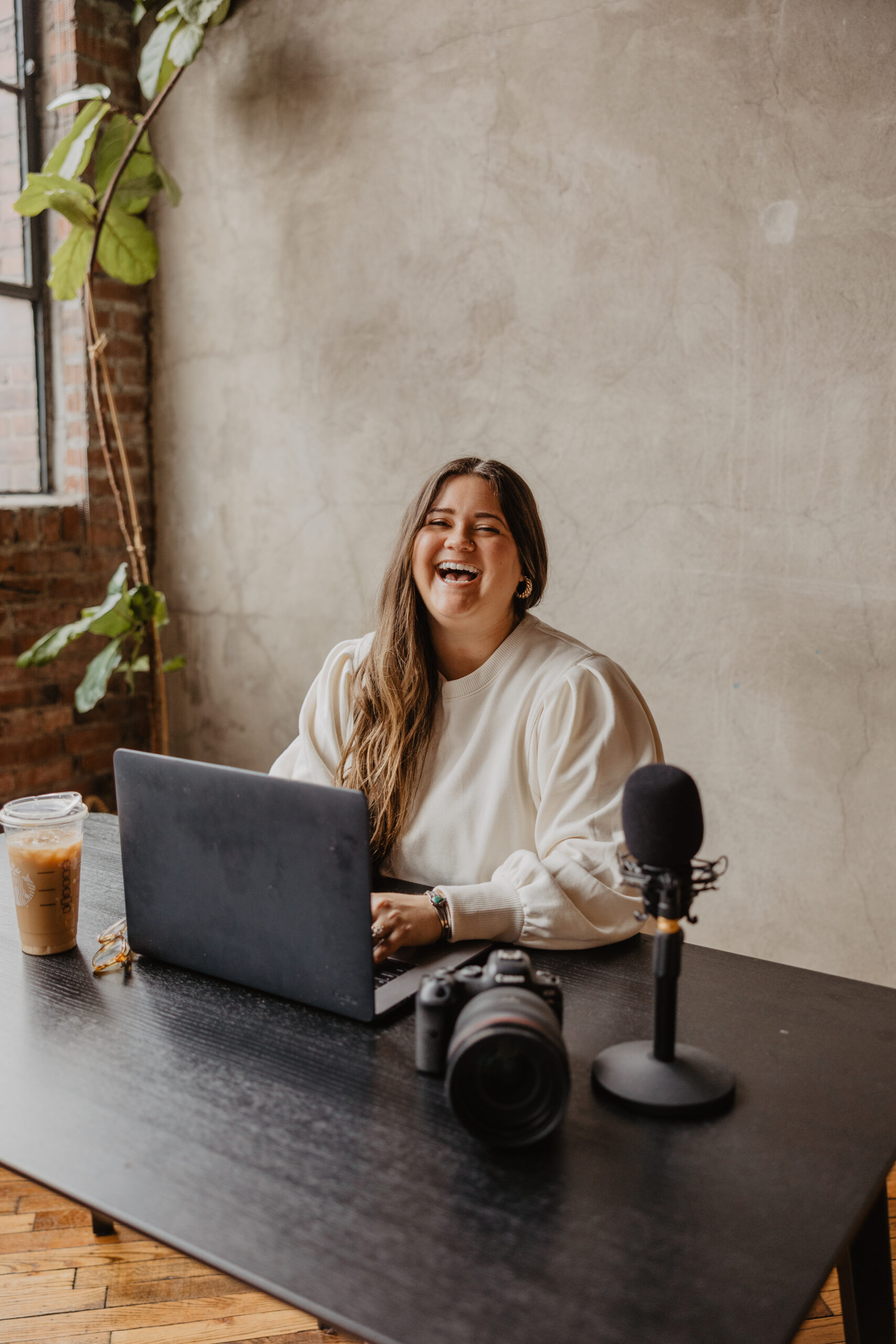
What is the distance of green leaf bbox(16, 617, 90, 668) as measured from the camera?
106 inches

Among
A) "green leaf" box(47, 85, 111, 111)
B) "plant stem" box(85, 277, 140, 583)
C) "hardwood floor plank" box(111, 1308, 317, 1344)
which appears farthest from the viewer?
"plant stem" box(85, 277, 140, 583)

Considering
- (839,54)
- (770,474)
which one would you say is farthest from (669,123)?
(770,474)

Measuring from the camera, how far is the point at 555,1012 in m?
0.94

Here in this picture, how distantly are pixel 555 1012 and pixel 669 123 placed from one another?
2.10m

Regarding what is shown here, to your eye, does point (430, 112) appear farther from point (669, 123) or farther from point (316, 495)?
point (316, 495)

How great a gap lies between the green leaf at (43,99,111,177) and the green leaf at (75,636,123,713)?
1.21 meters

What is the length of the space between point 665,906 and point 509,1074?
0.64 ft

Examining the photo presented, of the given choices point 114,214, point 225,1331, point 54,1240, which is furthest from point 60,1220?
point 114,214

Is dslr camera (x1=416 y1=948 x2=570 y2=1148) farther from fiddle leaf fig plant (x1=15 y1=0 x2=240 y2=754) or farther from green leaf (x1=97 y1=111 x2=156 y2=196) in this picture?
green leaf (x1=97 y1=111 x2=156 y2=196)

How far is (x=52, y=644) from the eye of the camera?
272cm

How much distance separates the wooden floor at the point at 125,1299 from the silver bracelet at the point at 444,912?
78 cm

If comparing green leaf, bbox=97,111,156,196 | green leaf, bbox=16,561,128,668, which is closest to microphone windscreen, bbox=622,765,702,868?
green leaf, bbox=16,561,128,668

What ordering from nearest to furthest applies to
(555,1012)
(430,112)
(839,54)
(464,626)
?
(555,1012), (464,626), (839,54), (430,112)

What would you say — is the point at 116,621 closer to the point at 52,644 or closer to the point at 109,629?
the point at 109,629
